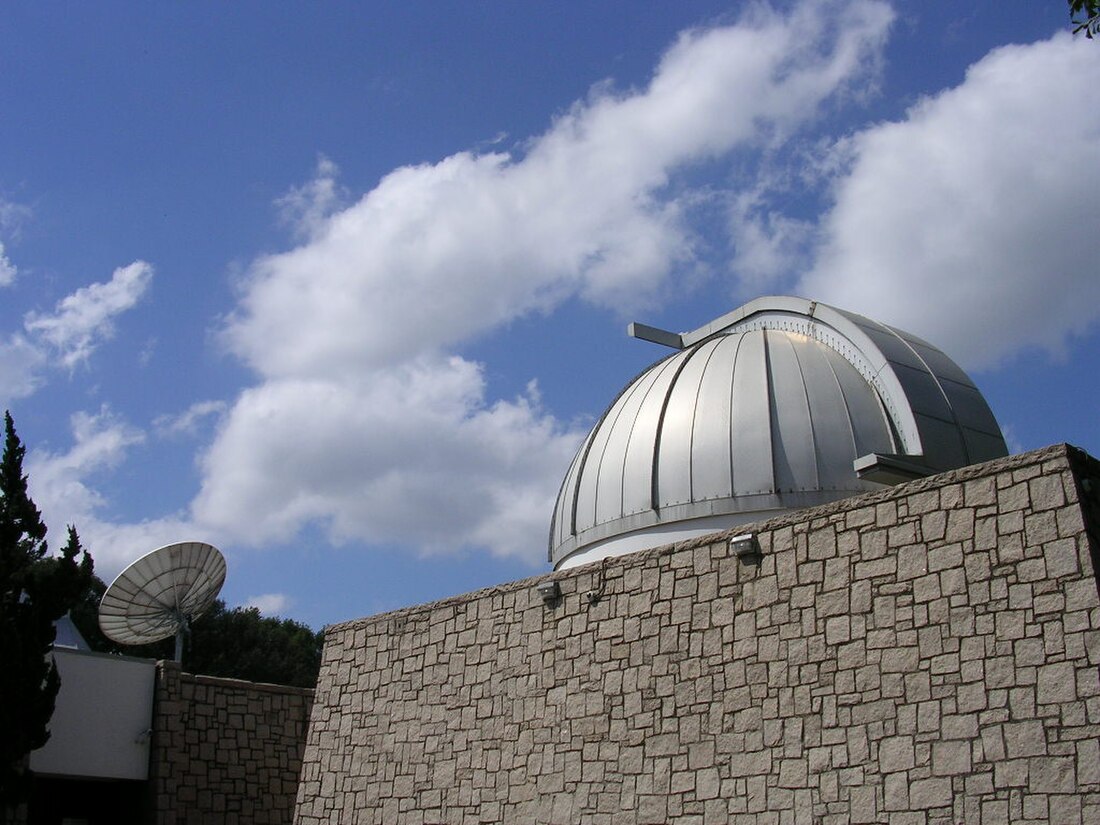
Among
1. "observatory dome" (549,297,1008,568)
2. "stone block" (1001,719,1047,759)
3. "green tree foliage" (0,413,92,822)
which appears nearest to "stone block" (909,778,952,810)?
"stone block" (1001,719,1047,759)

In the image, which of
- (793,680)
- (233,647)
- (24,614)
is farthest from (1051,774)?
(233,647)

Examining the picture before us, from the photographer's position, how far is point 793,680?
9875 millimetres

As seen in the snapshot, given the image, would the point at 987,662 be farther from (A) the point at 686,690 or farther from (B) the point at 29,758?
(B) the point at 29,758

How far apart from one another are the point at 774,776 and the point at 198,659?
88.8 feet

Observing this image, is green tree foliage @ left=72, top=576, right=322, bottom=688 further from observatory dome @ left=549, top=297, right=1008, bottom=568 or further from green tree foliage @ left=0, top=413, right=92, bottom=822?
observatory dome @ left=549, top=297, right=1008, bottom=568

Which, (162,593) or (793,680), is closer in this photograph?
(793,680)

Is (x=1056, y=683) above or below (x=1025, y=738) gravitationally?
above

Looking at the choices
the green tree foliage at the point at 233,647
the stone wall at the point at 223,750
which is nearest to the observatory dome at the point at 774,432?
the stone wall at the point at 223,750

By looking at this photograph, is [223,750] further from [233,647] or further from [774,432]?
[233,647]

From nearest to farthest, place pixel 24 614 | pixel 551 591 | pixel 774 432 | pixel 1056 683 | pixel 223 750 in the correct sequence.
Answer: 1. pixel 1056 683
2. pixel 551 591
3. pixel 774 432
4. pixel 24 614
5. pixel 223 750

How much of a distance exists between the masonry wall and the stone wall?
3707 millimetres

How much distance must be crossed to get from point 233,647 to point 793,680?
2773 centimetres

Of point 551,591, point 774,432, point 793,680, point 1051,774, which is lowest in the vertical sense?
point 1051,774

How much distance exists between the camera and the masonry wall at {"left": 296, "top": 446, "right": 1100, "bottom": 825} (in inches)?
330
